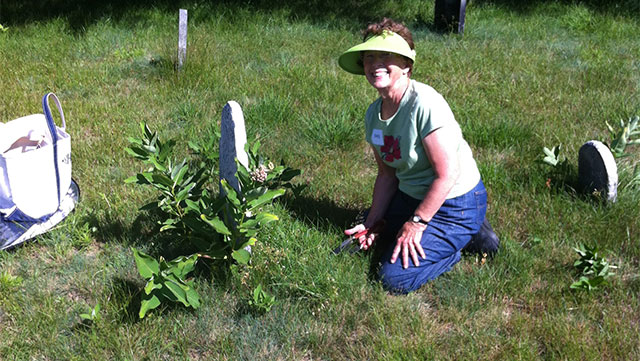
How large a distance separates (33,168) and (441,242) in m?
2.10

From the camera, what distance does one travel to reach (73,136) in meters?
4.20

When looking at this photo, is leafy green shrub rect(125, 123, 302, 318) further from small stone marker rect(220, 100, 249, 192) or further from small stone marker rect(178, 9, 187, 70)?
small stone marker rect(178, 9, 187, 70)

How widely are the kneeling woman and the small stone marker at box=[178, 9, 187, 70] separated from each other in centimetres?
274

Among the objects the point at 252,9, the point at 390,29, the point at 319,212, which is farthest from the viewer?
the point at 252,9

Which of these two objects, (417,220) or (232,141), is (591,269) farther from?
(232,141)

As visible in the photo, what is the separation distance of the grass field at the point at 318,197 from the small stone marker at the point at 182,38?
0.55 feet

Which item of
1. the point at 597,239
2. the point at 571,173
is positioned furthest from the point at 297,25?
the point at 597,239

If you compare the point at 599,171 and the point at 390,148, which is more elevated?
the point at 390,148

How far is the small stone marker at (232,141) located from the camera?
98.7 inches

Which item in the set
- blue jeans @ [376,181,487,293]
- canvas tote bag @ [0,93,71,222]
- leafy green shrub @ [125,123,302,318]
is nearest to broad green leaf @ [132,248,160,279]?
leafy green shrub @ [125,123,302,318]

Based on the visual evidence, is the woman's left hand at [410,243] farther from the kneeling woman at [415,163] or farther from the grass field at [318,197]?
the grass field at [318,197]

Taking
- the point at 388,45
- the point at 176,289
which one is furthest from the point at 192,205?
the point at 388,45

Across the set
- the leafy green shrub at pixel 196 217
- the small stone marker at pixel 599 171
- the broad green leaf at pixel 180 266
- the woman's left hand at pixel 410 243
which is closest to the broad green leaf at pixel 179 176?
the leafy green shrub at pixel 196 217

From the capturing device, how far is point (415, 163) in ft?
8.77
